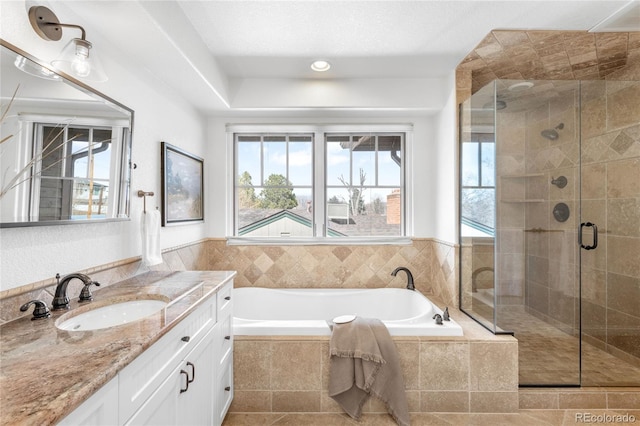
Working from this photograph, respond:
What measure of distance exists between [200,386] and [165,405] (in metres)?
0.34

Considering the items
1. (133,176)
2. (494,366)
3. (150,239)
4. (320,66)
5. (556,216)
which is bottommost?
(494,366)

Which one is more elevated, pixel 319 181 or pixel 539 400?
pixel 319 181

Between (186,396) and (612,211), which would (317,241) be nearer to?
(186,396)

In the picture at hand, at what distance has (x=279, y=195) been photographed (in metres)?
3.10

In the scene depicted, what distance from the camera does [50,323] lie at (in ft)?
3.42

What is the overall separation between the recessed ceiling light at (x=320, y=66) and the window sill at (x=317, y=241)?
158 centimetres

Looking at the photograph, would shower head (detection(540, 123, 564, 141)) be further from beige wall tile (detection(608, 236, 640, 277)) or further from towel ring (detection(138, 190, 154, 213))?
towel ring (detection(138, 190, 154, 213))

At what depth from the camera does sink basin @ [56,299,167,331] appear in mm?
1189

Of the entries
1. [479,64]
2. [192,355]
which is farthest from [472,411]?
[479,64]

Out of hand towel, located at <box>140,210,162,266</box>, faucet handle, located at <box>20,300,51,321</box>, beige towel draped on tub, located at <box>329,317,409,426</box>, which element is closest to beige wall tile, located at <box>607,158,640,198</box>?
beige towel draped on tub, located at <box>329,317,409,426</box>

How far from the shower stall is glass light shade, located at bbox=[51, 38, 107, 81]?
253cm

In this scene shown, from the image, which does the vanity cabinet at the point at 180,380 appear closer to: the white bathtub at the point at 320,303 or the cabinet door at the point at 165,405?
the cabinet door at the point at 165,405

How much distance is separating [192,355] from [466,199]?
2302 millimetres

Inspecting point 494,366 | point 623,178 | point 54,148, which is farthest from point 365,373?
point 623,178
